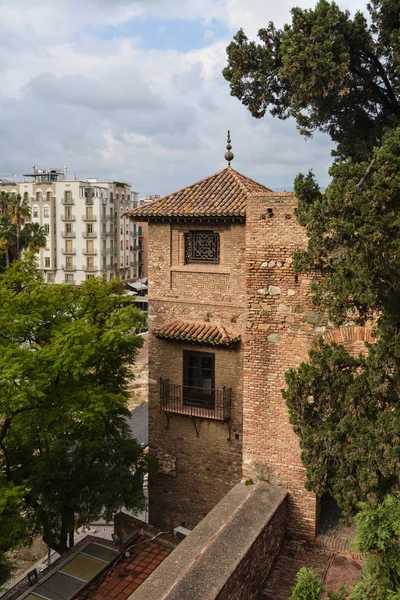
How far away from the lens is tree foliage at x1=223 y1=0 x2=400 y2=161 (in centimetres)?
636

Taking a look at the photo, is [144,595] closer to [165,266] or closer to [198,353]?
[198,353]

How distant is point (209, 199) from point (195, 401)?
17.6 feet

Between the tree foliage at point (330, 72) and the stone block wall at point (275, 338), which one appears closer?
the tree foliage at point (330, 72)

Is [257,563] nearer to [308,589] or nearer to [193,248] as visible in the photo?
[308,589]

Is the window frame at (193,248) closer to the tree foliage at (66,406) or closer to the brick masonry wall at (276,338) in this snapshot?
the tree foliage at (66,406)

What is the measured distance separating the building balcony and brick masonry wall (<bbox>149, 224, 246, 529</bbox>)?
0.19 metres

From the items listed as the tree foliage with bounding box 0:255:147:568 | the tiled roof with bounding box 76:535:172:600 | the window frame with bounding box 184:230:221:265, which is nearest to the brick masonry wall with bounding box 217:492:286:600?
the tiled roof with bounding box 76:535:172:600

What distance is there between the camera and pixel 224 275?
13.6 metres

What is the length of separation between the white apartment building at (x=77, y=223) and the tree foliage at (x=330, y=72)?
1871 inches

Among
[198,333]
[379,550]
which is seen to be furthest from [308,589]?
[198,333]

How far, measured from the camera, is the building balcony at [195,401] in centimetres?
1362

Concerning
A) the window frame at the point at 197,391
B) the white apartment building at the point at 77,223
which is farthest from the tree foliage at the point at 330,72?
the white apartment building at the point at 77,223

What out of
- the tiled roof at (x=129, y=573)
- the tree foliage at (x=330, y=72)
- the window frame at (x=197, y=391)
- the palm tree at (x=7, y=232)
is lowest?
the tiled roof at (x=129, y=573)

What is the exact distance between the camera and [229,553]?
23.5ft
